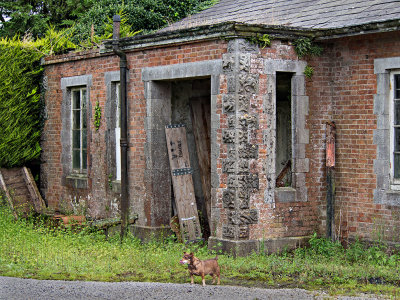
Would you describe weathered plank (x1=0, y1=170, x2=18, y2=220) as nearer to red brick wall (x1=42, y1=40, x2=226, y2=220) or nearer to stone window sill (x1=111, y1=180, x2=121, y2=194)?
red brick wall (x1=42, y1=40, x2=226, y2=220)

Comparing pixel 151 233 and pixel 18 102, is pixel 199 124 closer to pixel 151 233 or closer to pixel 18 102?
pixel 151 233

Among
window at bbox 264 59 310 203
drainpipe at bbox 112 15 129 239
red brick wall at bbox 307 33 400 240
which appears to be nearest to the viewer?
red brick wall at bbox 307 33 400 240

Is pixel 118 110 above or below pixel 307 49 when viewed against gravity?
below

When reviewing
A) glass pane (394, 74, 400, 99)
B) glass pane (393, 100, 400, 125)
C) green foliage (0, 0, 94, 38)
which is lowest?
glass pane (393, 100, 400, 125)

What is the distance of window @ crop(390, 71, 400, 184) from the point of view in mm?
11305

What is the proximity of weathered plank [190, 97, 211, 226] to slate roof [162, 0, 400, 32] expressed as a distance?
5.16 ft

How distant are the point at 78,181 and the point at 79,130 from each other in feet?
3.92

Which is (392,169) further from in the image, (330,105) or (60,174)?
(60,174)

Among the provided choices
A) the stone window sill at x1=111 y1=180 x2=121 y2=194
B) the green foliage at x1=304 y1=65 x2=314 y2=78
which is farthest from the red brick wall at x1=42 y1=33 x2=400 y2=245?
the stone window sill at x1=111 y1=180 x2=121 y2=194

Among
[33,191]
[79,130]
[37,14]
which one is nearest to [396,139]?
[79,130]

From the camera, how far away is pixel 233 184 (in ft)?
37.2

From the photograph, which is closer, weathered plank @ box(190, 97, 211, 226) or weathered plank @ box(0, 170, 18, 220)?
weathered plank @ box(190, 97, 211, 226)

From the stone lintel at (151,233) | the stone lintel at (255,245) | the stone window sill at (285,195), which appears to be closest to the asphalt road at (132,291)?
Answer: the stone lintel at (255,245)

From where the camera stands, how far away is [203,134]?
541 inches
